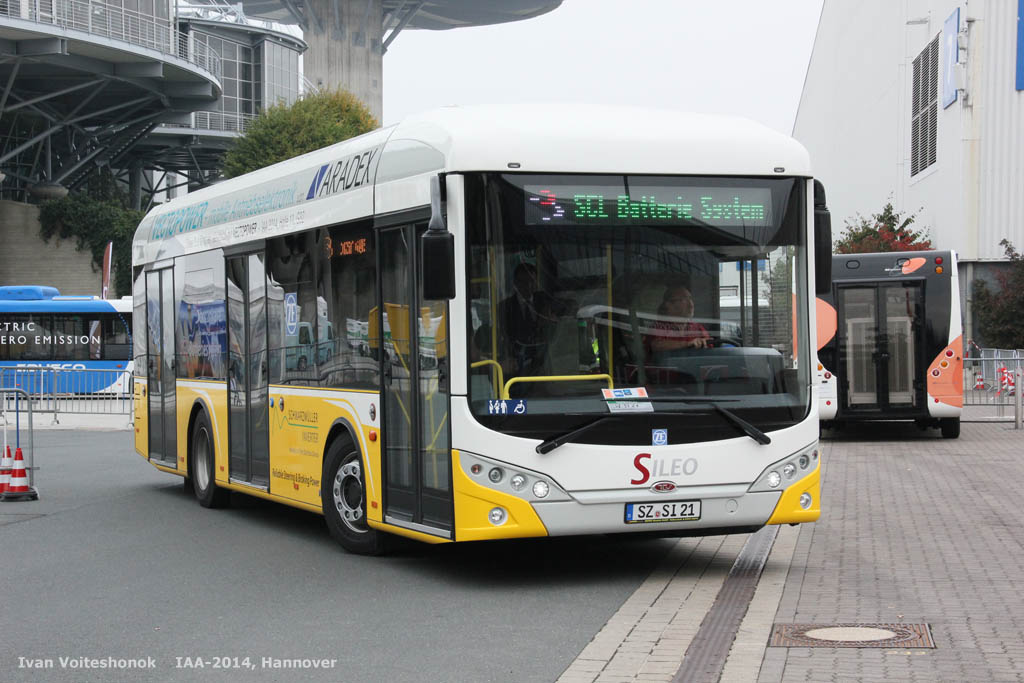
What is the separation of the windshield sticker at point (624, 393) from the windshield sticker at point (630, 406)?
0.03m

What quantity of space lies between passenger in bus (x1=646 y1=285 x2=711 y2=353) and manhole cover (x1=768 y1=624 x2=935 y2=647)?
211 cm

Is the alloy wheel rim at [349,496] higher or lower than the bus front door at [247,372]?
lower

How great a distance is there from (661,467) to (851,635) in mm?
2038

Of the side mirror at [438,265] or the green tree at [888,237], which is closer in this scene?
the side mirror at [438,265]

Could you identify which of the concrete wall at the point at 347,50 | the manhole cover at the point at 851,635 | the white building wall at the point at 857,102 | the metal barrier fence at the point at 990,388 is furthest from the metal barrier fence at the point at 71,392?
the concrete wall at the point at 347,50

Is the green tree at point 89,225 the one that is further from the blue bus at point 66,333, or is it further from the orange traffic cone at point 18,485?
the orange traffic cone at point 18,485

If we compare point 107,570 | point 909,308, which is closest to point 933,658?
point 107,570

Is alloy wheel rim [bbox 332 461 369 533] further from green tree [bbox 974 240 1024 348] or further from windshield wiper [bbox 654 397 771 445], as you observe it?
green tree [bbox 974 240 1024 348]

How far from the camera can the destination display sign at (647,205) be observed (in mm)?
8766

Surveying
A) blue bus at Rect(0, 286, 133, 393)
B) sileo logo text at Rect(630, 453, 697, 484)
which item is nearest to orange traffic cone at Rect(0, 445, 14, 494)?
sileo logo text at Rect(630, 453, 697, 484)

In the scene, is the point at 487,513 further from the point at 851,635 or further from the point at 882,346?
the point at 882,346

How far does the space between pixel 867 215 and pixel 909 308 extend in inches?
1636

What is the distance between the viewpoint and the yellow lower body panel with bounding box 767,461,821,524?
909 centimetres

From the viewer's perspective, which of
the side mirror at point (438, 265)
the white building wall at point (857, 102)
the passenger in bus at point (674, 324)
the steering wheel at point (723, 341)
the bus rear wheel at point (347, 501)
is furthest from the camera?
the white building wall at point (857, 102)
